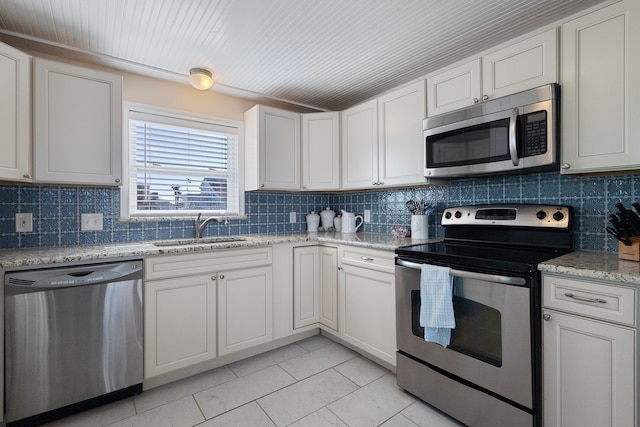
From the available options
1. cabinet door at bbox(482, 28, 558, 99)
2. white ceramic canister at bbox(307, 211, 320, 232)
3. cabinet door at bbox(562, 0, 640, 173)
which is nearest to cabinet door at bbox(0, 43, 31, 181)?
white ceramic canister at bbox(307, 211, 320, 232)

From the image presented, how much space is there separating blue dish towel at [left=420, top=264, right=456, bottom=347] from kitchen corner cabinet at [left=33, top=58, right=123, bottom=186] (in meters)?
2.12

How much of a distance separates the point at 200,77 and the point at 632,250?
2.91 metres

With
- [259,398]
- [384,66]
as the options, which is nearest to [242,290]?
[259,398]

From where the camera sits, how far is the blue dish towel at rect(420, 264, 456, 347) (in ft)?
5.37

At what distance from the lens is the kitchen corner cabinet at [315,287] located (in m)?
2.63

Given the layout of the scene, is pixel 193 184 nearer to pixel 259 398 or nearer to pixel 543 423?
pixel 259 398

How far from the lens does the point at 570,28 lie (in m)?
1.56

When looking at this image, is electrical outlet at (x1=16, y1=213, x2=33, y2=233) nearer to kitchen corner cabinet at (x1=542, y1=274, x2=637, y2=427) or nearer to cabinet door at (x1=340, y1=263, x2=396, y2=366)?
cabinet door at (x1=340, y1=263, x2=396, y2=366)

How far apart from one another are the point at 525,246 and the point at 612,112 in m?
0.82

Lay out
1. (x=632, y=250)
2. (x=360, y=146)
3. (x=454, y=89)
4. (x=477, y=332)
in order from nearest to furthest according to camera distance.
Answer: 1. (x=632, y=250)
2. (x=477, y=332)
3. (x=454, y=89)
4. (x=360, y=146)

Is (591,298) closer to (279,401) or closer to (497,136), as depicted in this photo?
(497,136)

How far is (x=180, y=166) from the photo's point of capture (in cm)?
268

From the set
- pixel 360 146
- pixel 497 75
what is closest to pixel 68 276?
pixel 360 146

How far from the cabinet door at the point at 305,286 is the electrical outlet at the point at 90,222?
1502 mm
